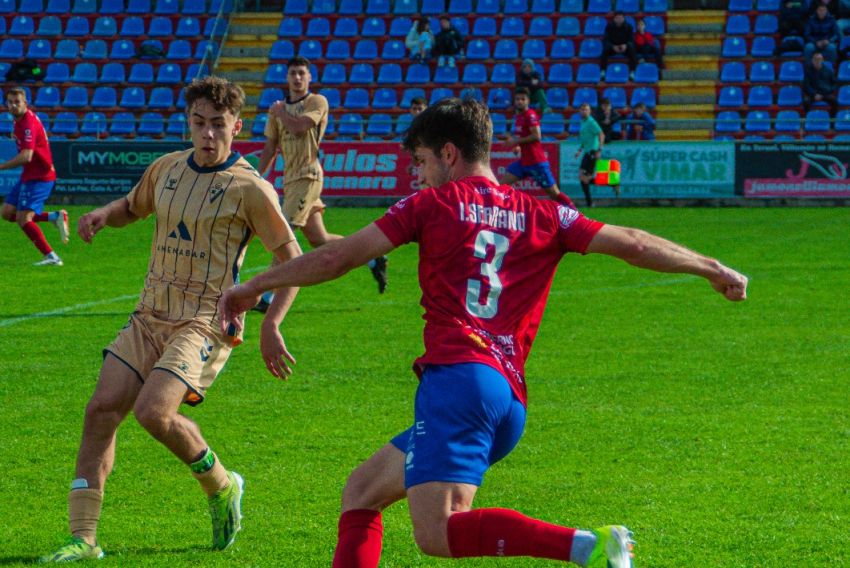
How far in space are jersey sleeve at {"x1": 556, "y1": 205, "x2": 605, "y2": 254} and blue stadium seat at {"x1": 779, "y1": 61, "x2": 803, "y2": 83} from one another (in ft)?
85.6

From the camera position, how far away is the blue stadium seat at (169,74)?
3092 cm

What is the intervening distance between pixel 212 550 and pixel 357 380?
3.64m

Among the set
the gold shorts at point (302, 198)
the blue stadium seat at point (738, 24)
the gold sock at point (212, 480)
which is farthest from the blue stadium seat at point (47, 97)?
the gold sock at point (212, 480)

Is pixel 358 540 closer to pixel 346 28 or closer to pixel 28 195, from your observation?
pixel 28 195

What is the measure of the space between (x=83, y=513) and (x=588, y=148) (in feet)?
68.9

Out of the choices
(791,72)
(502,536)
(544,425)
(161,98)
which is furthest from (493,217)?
(161,98)

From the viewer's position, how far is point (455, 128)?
13.3 ft

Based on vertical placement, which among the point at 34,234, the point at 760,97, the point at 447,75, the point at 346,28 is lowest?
the point at 34,234

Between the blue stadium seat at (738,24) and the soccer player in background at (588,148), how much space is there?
21.2 ft

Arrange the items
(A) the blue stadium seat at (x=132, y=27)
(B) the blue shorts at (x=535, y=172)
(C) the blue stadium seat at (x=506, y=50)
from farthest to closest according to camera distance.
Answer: (A) the blue stadium seat at (x=132, y=27) < (C) the blue stadium seat at (x=506, y=50) < (B) the blue shorts at (x=535, y=172)

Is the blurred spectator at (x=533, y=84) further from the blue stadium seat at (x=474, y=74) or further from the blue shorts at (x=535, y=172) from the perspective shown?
the blue shorts at (x=535, y=172)

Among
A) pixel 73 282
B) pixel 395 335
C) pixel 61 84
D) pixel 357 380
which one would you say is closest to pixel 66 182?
pixel 61 84

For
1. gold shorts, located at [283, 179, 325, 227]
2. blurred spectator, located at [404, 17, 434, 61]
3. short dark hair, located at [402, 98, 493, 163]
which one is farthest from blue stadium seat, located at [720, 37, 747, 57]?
short dark hair, located at [402, 98, 493, 163]

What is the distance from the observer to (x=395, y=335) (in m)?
10.8
